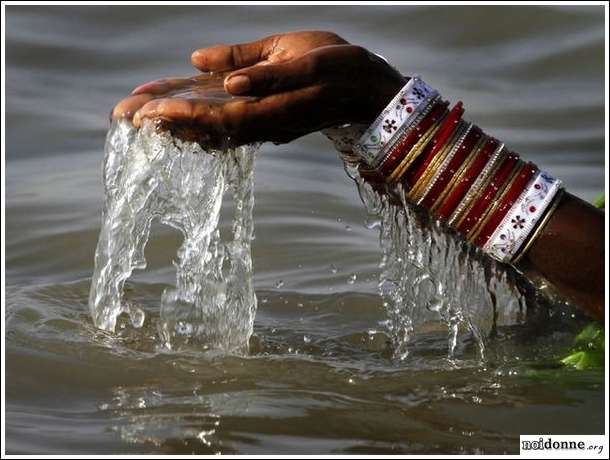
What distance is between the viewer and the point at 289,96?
2676 millimetres

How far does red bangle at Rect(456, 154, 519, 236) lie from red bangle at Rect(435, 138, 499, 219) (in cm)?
4

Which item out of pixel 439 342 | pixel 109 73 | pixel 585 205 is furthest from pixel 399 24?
pixel 585 205

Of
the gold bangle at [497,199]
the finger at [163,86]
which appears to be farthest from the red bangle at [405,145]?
the finger at [163,86]

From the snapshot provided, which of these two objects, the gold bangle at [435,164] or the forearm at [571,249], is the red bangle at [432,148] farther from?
the forearm at [571,249]

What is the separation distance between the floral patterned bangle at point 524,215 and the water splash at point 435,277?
0.20 metres

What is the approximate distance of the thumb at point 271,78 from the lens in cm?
261

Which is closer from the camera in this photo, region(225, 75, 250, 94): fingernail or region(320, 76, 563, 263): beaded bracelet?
region(225, 75, 250, 94): fingernail

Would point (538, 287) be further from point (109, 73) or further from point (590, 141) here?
point (109, 73)

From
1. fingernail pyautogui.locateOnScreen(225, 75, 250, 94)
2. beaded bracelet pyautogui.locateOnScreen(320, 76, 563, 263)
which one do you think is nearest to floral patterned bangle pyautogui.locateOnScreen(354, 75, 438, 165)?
beaded bracelet pyautogui.locateOnScreen(320, 76, 563, 263)

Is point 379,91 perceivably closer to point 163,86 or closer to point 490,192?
point 490,192

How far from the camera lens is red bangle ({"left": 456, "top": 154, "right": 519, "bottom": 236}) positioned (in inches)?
113

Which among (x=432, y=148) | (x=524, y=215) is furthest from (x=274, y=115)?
(x=524, y=215)

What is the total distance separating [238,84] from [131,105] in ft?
1.00

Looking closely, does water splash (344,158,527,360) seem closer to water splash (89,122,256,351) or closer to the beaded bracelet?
the beaded bracelet
